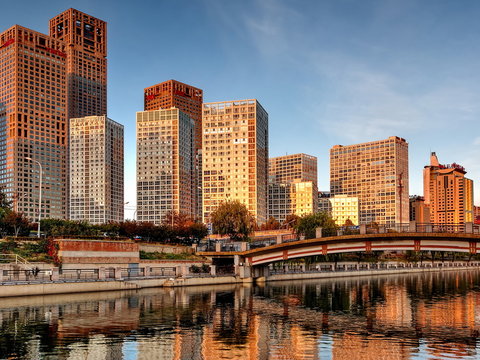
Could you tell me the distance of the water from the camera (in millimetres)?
30422

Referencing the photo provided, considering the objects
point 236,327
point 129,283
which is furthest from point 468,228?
point 129,283

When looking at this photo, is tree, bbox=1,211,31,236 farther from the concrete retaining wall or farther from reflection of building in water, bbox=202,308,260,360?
reflection of building in water, bbox=202,308,260,360

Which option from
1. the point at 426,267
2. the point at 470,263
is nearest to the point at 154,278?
the point at 426,267

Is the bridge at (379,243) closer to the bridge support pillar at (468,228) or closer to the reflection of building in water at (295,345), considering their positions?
the bridge support pillar at (468,228)

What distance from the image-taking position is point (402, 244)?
62.8 meters

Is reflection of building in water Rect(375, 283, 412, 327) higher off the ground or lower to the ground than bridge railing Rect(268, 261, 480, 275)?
higher

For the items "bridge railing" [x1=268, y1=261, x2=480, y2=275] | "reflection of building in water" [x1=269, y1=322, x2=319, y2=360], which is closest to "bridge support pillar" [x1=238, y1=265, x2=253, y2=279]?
"bridge railing" [x1=268, y1=261, x2=480, y2=275]

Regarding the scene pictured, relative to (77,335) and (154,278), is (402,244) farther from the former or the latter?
(77,335)

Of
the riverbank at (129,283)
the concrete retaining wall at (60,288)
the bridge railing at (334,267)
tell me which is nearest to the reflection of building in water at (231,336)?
the concrete retaining wall at (60,288)

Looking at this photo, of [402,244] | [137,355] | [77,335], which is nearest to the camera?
[137,355]

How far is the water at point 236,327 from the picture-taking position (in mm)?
30422

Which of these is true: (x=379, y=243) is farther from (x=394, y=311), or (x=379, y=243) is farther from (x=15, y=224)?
(x=15, y=224)

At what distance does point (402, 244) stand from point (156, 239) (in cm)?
5937

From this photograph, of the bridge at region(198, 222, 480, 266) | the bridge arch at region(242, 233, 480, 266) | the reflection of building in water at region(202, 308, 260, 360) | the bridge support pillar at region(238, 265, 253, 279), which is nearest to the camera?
the reflection of building in water at region(202, 308, 260, 360)
